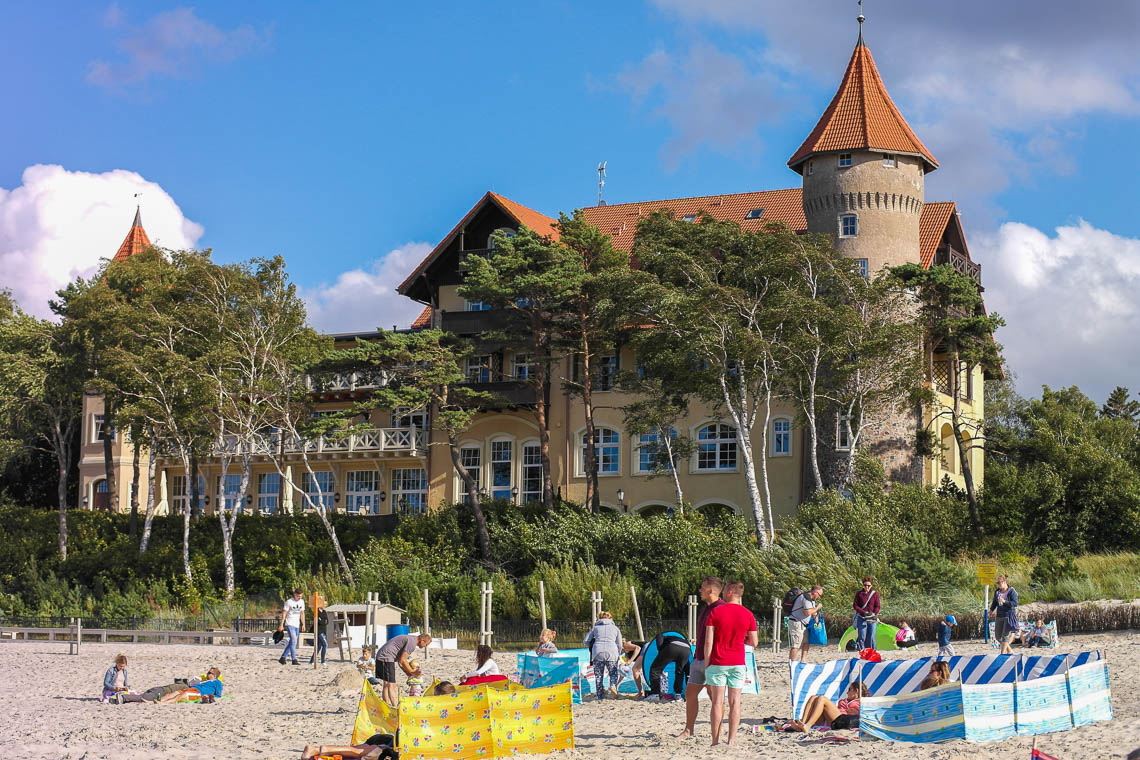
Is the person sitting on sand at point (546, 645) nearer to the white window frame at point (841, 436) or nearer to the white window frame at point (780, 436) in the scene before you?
the white window frame at point (841, 436)

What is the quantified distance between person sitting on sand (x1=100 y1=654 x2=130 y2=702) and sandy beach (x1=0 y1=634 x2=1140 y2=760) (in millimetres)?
353

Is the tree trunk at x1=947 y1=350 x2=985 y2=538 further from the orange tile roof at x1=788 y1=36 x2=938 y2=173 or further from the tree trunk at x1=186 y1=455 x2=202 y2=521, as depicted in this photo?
the tree trunk at x1=186 y1=455 x2=202 y2=521

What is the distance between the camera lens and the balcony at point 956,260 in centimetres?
4650

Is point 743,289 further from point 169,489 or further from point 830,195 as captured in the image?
point 169,489

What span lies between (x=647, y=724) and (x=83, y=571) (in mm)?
33545

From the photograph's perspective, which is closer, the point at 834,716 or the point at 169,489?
the point at 834,716

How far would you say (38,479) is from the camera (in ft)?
211

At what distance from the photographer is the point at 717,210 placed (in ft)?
164

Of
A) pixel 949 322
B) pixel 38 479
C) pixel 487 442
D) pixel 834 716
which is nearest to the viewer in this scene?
pixel 834 716

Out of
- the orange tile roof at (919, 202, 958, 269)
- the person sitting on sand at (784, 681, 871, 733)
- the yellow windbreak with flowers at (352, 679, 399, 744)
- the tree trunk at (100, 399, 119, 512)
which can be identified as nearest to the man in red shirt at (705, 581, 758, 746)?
the person sitting on sand at (784, 681, 871, 733)

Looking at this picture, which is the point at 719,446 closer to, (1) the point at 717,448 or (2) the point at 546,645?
(1) the point at 717,448

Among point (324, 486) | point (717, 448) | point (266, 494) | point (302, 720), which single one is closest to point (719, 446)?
point (717, 448)

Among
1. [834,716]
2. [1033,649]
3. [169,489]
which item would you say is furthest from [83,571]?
[834,716]

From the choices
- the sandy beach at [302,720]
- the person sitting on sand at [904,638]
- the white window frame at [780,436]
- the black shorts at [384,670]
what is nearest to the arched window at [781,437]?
the white window frame at [780,436]
